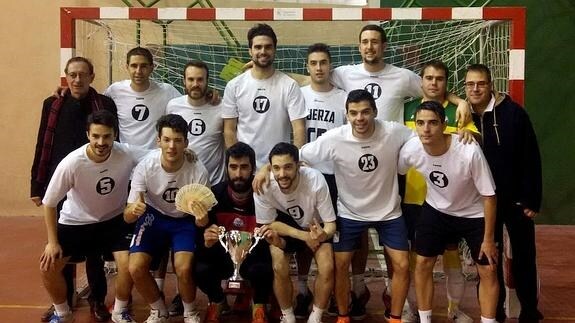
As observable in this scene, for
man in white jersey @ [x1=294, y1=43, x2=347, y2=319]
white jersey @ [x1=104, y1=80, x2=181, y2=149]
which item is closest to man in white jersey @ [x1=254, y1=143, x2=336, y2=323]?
man in white jersey @ [x1=294, y1=43, x2=347, y2=319]

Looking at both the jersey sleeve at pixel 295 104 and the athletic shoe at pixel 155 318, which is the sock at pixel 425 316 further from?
the athletic shoe at pixel 155 318

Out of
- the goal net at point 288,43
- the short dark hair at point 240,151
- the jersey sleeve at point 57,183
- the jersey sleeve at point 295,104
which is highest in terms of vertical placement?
the goal net at point 288,43

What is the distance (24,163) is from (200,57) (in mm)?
3288

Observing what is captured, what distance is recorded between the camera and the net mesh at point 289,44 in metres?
5.33

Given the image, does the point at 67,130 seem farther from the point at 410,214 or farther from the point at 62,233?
the point at 410,214

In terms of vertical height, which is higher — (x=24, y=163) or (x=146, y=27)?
(x=146, y=27)

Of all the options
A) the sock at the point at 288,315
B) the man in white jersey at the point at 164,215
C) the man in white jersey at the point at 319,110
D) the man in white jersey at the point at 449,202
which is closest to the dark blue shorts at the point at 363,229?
the man in white jersey at the point at 449,202

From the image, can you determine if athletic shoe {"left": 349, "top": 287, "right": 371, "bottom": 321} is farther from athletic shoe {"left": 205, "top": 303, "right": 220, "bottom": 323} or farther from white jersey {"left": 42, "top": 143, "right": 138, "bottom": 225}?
white jersey {"left": 42, "top": 143, "right": 138, "bottom": 225}

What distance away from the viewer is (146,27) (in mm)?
6891

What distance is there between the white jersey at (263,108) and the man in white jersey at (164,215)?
0.47m

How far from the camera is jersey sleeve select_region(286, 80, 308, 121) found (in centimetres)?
439

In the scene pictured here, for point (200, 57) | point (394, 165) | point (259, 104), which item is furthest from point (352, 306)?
point (200, 57)

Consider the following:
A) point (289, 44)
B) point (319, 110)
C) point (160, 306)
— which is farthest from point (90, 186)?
point (289, 44)

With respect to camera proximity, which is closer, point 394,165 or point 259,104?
point 394,165
